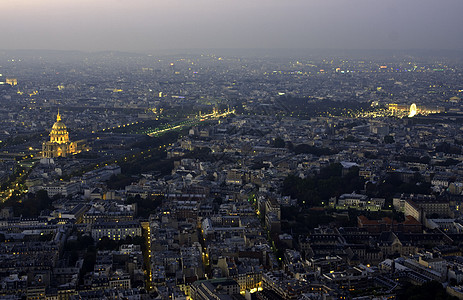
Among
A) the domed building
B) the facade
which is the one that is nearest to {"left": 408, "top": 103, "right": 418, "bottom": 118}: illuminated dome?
the domed building

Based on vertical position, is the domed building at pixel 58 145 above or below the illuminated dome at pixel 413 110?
above

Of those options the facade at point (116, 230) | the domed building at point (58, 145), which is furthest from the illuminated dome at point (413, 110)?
the facade at point (116, 230)

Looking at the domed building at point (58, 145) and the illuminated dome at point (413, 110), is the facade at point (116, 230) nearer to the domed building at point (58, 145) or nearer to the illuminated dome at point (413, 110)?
the domed building at point (58, 145)

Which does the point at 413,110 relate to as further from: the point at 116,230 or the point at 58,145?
the point at 116,230

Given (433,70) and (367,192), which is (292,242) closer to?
(367,192)

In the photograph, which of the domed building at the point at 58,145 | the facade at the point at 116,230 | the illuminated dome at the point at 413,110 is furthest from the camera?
the illuminated dome at the point at 413,110

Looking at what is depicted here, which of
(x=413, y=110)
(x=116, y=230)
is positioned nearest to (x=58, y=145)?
(x=116, y=230)

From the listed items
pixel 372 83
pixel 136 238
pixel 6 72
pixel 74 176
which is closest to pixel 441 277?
pixel 136 238

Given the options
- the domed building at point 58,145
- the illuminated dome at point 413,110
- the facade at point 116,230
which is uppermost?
the facade at point 116,230
